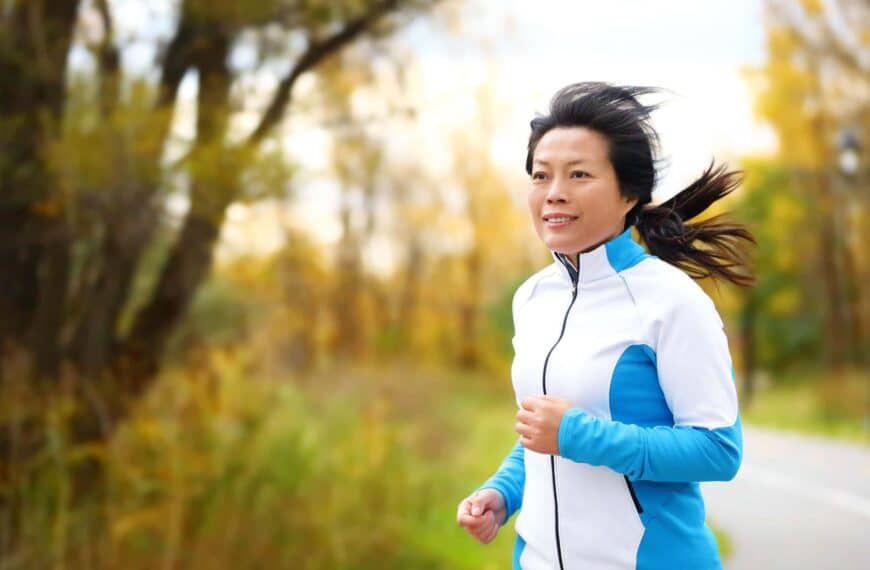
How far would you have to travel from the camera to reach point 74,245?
695cm

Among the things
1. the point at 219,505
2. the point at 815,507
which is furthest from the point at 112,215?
the point at 815,507

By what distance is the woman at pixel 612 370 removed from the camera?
6.66 feet

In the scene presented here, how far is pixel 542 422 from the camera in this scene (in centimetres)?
205

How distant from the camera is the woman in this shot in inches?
80.0

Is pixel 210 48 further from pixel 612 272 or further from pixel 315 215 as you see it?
pixel 315 215

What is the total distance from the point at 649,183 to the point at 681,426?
53 centimetres

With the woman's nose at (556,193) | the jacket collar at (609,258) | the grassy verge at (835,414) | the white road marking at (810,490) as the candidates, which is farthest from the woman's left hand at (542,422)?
the grassy verge at (835,414)

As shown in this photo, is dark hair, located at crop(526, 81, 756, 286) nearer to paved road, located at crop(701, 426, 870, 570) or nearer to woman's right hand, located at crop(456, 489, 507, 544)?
woman's right hand, located at crop(456, 489, 507, 544)

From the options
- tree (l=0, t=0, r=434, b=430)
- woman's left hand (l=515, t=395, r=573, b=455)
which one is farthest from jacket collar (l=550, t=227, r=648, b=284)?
tree (l=0, t=0, r=434, b=430)

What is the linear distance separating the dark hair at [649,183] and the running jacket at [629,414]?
12 cm

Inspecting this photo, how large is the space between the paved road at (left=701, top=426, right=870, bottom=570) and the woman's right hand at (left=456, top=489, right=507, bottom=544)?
5.95 m

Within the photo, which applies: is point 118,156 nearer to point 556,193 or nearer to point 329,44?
point 329,44

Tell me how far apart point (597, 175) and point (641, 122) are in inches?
5.9

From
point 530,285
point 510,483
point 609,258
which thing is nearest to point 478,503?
point 510,483
